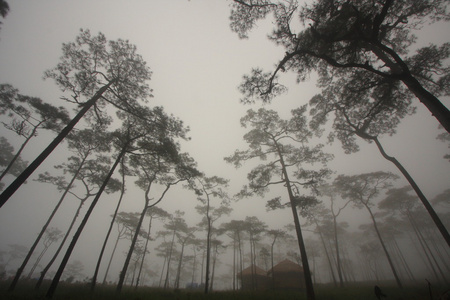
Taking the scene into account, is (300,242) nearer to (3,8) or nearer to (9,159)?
(3,8)

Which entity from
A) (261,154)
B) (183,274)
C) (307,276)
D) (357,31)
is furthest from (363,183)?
(183,274)

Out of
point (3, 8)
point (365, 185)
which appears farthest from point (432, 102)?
point (3, 8)

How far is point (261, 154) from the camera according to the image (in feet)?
58.1

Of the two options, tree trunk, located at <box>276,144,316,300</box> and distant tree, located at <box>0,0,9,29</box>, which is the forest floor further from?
distant tree, located at <box>0,0,9,29</box>

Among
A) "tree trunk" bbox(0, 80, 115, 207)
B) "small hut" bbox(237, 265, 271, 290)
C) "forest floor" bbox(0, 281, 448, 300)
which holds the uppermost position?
"tree trunk" bbox(0, 80, 115, 207)

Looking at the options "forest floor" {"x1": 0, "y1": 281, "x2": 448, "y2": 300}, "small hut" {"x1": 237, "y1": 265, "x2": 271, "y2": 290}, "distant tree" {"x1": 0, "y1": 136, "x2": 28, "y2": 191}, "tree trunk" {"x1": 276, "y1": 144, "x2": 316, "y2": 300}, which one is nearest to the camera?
"forest floor" {"x1": 0, "y1": 281, "x2": 448, "y2": 300}

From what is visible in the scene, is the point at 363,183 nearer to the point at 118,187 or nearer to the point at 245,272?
the point at 245,272

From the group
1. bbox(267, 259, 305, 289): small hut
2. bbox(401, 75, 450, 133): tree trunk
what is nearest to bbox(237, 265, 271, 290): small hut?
bbox(267, 259, 305, 289): small hut

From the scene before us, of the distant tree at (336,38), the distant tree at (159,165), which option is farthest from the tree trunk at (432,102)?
the distant tree at (159,165)

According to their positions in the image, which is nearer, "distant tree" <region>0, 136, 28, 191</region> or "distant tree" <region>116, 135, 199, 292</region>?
"distant tree" <region>116, 135, 199, 292</region>

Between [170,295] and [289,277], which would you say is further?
[289,277]

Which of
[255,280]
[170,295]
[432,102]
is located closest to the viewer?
[432,102]

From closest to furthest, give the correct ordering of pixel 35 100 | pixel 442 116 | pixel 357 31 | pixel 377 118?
pixel 442 116 < pixel 357 31 < pixel 377 118 < pixel 35 100

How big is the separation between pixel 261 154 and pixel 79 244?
21165cm
